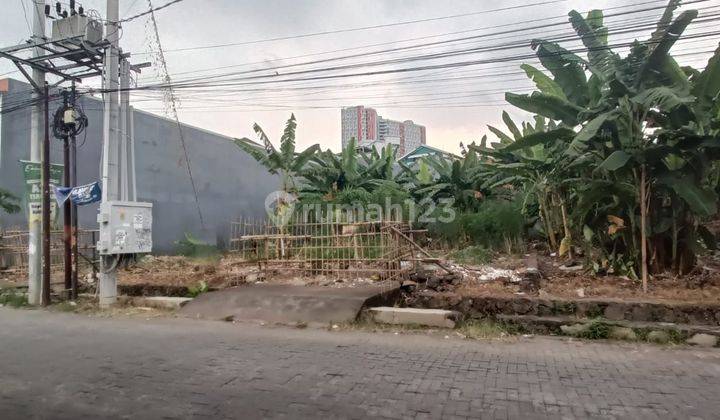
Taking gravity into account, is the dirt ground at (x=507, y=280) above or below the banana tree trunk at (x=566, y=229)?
below

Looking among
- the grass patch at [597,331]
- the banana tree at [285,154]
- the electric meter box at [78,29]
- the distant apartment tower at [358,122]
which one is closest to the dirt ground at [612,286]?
the grass patch at [597,331]

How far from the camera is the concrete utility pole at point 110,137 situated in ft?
32.7

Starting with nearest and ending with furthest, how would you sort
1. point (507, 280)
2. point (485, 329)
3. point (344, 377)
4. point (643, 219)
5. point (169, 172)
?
point (344, 377) < point (485, 329) < point (643, 219) < point (507, 280) < point (169, 172)

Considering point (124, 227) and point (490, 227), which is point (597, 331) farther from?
point (124, 227)

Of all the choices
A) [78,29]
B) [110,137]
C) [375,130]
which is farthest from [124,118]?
[375,130]

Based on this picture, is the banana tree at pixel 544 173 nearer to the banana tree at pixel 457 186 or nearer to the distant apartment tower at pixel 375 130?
the banana tree at pixel 457 186

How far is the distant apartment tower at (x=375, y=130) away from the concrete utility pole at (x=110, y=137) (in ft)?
27.2

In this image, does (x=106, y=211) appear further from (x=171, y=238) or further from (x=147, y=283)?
(x=171, y=238)

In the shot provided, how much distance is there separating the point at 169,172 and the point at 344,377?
651 inches

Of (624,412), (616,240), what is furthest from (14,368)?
(616,240)

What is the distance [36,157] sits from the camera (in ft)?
35.5

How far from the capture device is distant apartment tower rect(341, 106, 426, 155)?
73.4ft

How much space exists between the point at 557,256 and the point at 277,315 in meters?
6.93

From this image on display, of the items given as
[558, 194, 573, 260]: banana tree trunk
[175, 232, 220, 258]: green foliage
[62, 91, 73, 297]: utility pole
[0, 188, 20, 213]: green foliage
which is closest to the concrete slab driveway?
[62, 91, 73, 297]: utility pole
